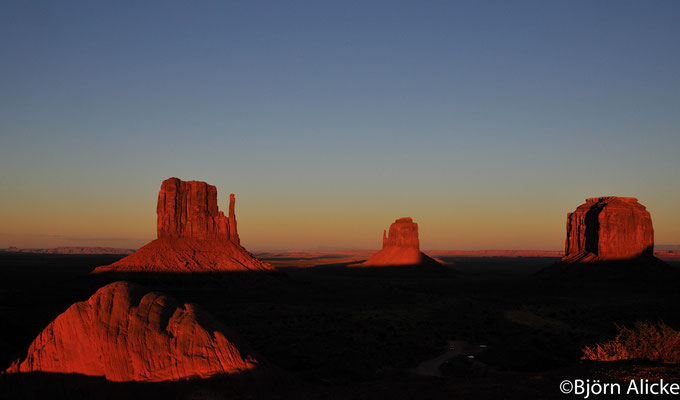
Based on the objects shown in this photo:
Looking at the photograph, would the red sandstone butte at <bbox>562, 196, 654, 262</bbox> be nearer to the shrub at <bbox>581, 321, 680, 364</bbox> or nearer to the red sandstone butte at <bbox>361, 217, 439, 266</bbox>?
the red sandstone butte at <bbox>361, 217, 439, 266</bbox>

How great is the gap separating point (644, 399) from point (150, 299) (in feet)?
48.6

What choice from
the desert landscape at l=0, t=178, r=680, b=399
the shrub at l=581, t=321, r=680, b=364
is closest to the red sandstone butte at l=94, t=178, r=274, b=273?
the desert landscape at l=0, t=178, r=680, b=399

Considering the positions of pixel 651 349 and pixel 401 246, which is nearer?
pixel 651 349

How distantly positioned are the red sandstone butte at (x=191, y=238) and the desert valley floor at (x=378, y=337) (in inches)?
136

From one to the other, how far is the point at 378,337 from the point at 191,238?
52583mm

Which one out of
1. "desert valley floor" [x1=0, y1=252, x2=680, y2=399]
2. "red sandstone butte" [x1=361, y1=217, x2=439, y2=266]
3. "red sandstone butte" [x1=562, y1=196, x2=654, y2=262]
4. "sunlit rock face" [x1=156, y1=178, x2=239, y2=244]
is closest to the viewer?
"desert valley floor" [x1=0, y1=252, x2=680, y2=399]

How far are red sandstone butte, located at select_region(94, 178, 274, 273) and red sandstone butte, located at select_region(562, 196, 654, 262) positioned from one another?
2439 inches

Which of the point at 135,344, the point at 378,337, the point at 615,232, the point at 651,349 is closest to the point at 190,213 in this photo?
the point at 378,337

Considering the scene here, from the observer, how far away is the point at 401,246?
143 meters

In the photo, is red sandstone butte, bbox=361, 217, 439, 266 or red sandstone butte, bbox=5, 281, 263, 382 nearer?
red sandstone butte, bbox=5, 281, 263, 382

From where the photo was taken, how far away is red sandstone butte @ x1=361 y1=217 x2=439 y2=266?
136 metres

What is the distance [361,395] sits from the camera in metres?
14.7

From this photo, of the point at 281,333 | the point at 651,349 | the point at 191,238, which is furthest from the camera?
the point at 191,238

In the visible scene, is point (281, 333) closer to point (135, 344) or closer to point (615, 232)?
point (135, 344)
